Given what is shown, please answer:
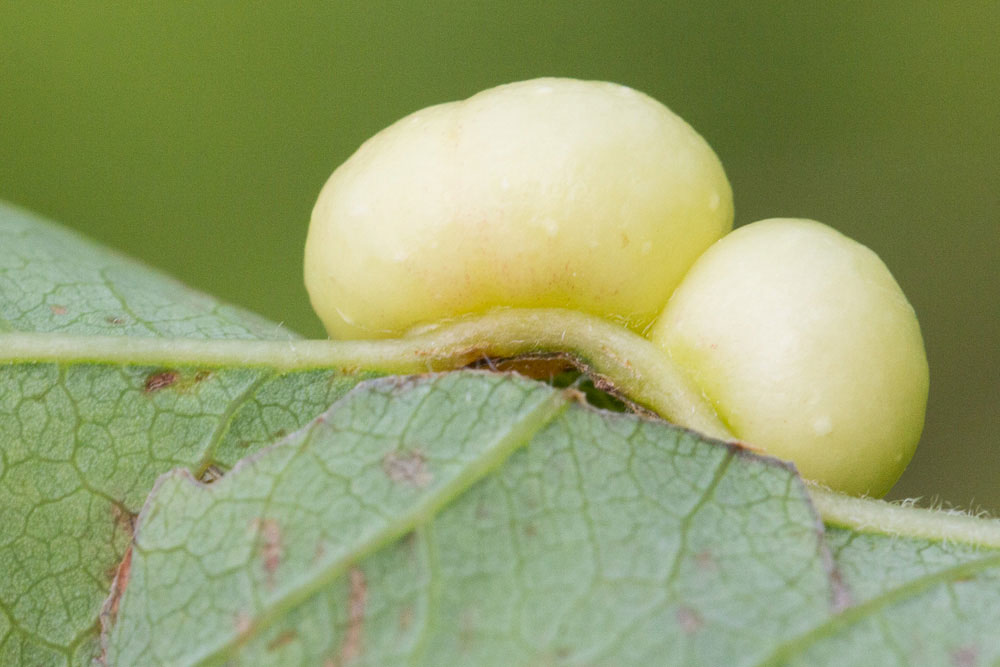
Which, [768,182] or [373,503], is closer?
[373,503]

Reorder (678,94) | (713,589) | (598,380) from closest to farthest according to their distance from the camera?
(713,589) < (598,380) < (678,94)

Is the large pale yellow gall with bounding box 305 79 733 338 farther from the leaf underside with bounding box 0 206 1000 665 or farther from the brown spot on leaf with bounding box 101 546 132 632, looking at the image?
the brown spot on leaf with bounding box 101 546 132 632

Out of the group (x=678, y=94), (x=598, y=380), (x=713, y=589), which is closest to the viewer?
(x=713, y=589)

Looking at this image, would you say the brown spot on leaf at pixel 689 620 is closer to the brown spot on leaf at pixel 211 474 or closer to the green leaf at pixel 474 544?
the green leaf at pixel 474 544

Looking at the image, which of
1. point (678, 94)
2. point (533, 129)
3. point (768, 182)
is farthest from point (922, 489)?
point (533, 129)

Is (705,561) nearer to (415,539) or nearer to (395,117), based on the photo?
(415,539)

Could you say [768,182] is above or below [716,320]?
below

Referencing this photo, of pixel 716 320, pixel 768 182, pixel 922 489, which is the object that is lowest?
pixel 922 489

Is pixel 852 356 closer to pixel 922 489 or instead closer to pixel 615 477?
pixel 615 477
